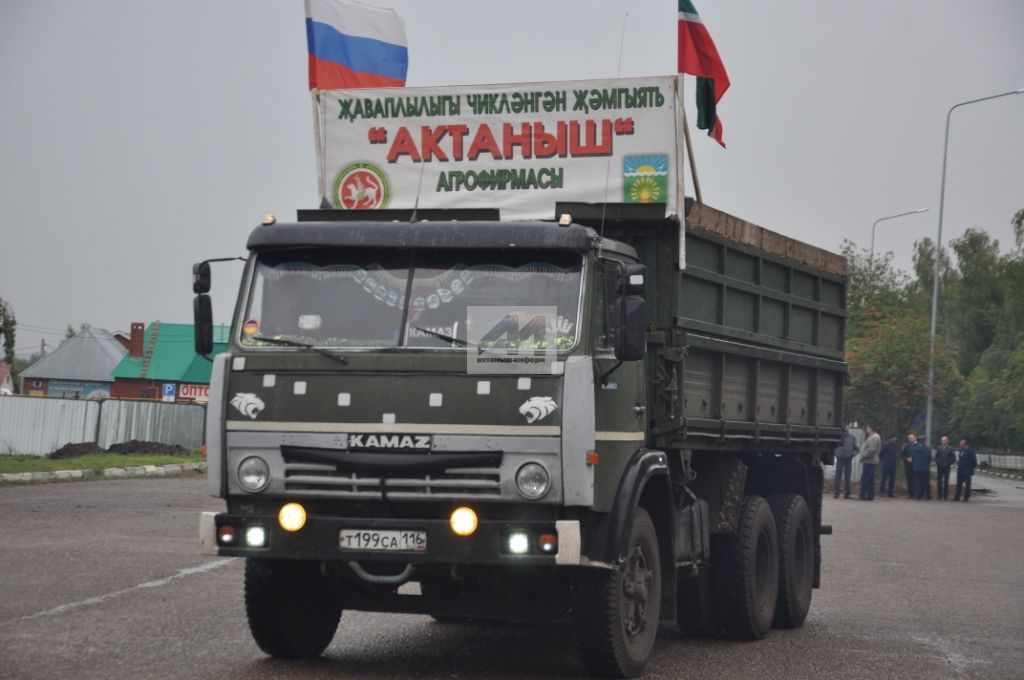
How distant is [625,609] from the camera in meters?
8.36

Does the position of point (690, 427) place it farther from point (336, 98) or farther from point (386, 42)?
point (386, 42)

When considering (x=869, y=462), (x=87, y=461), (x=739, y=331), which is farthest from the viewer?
(x=869, y=462)

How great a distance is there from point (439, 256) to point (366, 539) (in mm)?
1612

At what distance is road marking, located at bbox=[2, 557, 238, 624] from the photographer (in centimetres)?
1029

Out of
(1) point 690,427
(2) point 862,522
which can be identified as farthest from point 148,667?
(2) point 862,522

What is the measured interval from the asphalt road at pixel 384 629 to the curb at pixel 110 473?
34.4ft

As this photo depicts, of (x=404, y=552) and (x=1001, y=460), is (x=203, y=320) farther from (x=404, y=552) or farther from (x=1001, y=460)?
(x=1001, y=460)

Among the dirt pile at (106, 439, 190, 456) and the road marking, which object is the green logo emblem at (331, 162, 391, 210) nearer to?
the road marking

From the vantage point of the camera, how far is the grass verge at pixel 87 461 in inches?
1281

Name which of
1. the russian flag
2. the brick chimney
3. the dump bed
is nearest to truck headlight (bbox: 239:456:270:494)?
the dump bed

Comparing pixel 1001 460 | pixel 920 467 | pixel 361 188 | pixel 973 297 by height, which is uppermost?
pixel 973 297

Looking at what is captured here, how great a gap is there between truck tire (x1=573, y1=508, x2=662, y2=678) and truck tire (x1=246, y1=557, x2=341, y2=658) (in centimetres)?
159

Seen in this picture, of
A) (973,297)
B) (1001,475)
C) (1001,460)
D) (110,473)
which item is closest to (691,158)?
(110,473)

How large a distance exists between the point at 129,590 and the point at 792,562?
5347 mm
